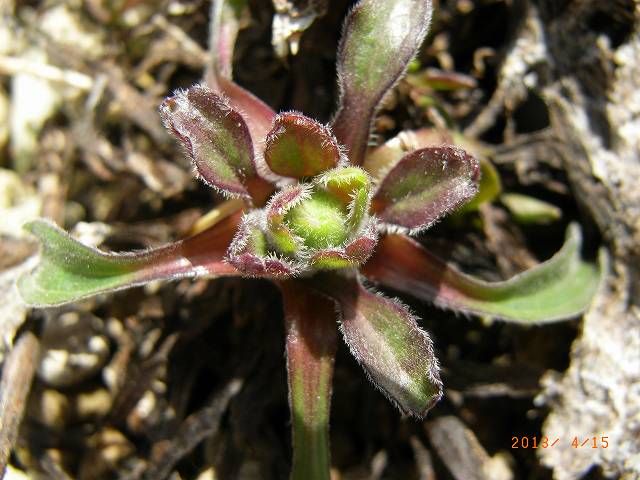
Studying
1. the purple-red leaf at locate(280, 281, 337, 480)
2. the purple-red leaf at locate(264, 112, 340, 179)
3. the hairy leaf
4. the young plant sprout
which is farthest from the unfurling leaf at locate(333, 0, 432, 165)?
the purple-red leaf at locate(280, 281, 337, 480)

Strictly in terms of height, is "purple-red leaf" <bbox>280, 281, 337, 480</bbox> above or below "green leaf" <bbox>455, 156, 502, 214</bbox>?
below

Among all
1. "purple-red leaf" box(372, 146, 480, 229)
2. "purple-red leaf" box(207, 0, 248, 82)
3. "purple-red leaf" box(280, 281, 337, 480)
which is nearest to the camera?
"purple-red leaf" box(372, 146, 480, 229)

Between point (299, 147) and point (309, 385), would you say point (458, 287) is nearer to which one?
point (309, 385)

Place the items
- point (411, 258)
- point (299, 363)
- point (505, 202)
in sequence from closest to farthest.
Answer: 1. point (299, 363)
2. point (411, 258)
3. point (505, 202)

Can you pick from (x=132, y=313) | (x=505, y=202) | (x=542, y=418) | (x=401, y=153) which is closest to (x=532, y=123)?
(x=505, y=202)

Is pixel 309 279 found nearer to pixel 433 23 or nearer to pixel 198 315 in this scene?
pixel 198 315

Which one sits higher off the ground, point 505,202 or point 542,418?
point 505,202

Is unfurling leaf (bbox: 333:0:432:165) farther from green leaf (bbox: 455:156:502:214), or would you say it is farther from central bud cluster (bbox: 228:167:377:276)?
green leaf (bbox: 455:156:502:214)

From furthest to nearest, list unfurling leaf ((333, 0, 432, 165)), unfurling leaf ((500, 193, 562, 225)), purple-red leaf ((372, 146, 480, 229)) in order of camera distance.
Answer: unfurling leaf ((500, 193, 562, 225)), unfurling leaf ((333, 0, 432, 165)), purple-red leaf ((372, 146, 480, 229))
